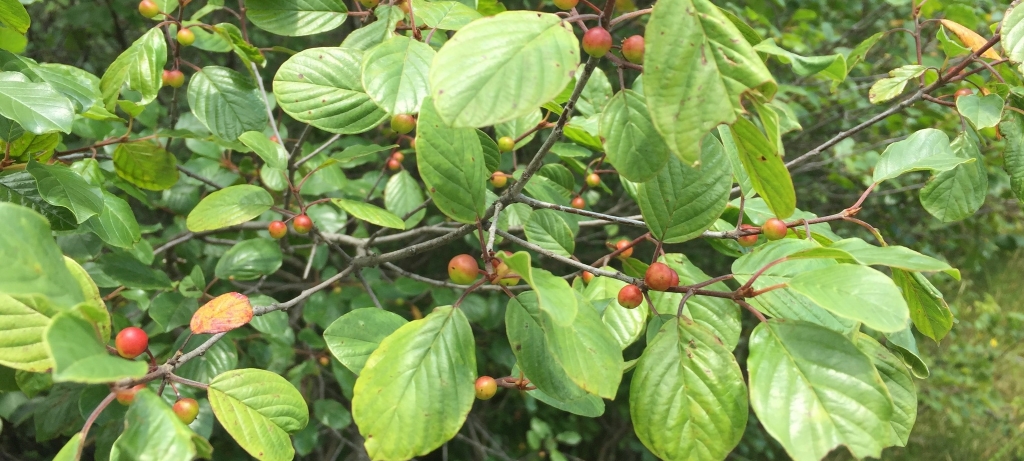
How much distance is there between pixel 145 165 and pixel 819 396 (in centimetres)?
174

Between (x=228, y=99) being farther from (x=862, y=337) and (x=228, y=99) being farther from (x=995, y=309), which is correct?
(x=995, y=309)

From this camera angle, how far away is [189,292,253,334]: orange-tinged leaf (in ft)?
2.99

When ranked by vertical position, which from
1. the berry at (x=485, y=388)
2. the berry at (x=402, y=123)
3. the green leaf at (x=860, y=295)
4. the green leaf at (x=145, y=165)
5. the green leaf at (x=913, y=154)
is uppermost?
the green leaf at (x=860, y=295)

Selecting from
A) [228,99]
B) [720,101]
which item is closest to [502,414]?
[228,99]

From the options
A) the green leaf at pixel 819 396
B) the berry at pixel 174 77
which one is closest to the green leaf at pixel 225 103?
the berry at pixel 174 77

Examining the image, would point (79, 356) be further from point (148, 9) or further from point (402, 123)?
point (148, 9)

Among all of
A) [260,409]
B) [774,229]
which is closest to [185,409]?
[260,409]

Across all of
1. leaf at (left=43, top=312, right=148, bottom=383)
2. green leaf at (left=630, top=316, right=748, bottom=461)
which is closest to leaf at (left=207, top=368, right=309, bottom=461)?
leaf at (left=43, top=312, right=148, bottom=383)

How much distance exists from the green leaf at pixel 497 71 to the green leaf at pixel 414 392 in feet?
1.21

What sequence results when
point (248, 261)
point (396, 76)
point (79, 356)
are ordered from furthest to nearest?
point (248, 261) < point (396, 76) < point (79, 356)

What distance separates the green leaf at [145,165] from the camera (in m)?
1.61

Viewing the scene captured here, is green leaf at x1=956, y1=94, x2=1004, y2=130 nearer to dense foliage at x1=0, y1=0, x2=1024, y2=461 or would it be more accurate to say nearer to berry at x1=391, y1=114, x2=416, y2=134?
dense foliage at x1=0, y1=0, x2=1024, y2=461

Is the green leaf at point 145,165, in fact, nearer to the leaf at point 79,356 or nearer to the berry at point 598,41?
the leaf at point 79,356

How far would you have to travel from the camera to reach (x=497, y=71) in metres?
0.65
